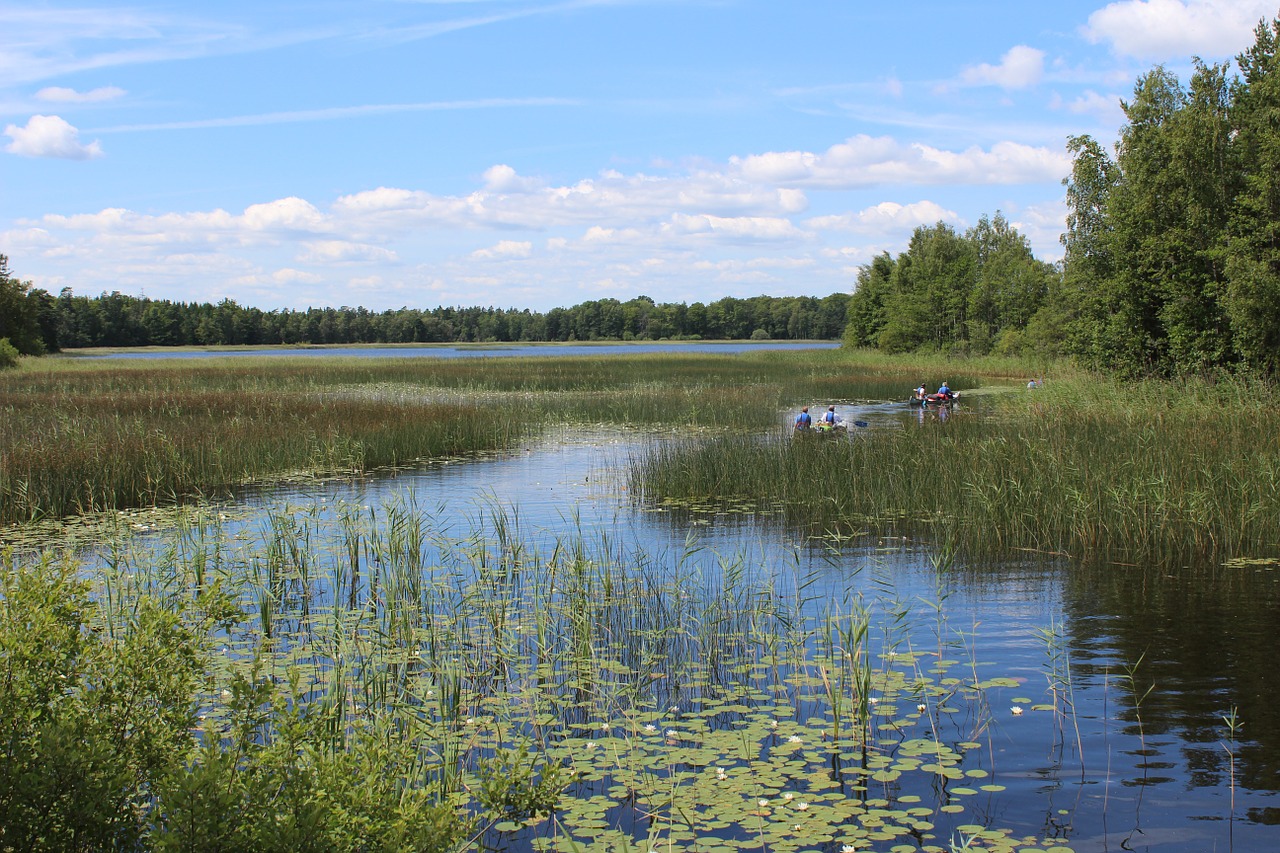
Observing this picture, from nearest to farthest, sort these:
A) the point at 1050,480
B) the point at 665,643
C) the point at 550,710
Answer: the point at 550,710
the point at 665,643
the point at 1050,480

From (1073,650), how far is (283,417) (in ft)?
61.7

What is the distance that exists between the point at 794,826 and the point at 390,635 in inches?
161

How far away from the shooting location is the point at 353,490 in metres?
16.2

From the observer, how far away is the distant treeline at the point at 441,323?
12194 centimetres

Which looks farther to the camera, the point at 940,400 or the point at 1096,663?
Result: the point at 940,400

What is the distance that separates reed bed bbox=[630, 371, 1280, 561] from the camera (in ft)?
37.7

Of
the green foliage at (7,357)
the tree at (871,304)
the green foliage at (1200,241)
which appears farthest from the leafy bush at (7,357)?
the tree at (871,304)

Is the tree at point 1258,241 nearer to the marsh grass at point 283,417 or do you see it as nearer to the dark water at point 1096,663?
the marsh grass at point 283,417

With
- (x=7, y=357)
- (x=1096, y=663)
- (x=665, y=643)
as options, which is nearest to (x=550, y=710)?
(x=665, y=643)

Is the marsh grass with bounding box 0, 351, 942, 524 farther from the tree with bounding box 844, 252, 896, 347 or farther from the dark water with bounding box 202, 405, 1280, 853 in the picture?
the tree with bounding box 844, 252, 896, 347

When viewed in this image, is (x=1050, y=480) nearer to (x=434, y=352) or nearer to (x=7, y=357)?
(x=7, y=357)

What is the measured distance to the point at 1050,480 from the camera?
42.4ft

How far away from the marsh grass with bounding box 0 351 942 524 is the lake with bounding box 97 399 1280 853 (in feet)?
7.42

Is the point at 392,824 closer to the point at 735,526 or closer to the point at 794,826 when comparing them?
the point at 794,826
